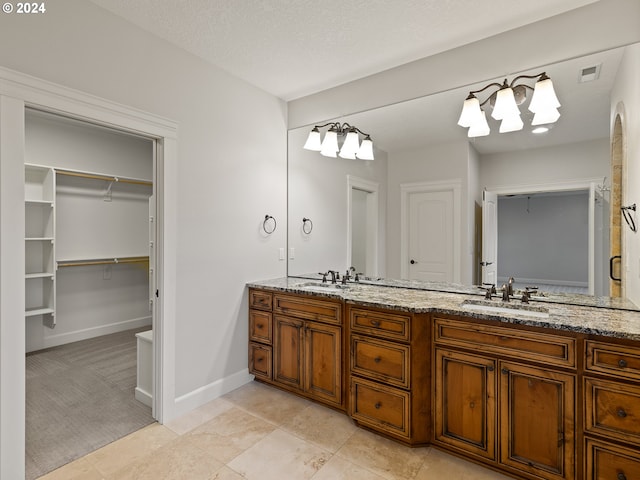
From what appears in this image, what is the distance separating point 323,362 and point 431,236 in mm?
1251

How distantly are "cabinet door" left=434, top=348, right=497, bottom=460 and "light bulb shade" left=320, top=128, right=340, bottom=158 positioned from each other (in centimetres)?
190

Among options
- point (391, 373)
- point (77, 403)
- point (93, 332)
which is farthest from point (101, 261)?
point (391, 373)

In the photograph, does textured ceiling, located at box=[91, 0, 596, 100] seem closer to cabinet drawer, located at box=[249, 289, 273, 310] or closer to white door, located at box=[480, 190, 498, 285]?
white door, located at box=[480, 190, 498, 285]

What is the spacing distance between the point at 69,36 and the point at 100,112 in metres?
0.41

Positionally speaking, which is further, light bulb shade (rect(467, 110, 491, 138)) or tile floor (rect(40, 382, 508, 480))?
light bulb shade (rect(467, 110, 491, 138))

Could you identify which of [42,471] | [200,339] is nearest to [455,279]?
[200,339]

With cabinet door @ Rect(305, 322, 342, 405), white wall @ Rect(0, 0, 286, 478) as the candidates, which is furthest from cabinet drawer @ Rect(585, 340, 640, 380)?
white wall @ Rect(0, 0, 286, 478)

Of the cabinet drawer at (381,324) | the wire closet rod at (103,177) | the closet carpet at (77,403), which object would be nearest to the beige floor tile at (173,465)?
the closet carpet at (77,403)

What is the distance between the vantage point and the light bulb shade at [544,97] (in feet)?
6.52

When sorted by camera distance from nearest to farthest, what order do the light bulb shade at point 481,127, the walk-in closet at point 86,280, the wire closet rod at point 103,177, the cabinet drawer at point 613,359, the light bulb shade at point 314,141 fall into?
the cabinet drawer at point 613,359, the light bulb shade at point 481,127, the walk-in closet at point 86,280, the light bulb shade at point 314,141, the wire closet rod at point 103,177

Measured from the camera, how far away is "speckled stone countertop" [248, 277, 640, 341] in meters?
1.56

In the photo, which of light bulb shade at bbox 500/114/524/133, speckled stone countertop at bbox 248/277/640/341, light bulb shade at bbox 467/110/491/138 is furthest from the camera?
light bulb shade at bbox 467/110/491/138

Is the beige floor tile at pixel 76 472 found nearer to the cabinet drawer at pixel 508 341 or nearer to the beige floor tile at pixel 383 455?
the beige floor tile at pixel 383 455

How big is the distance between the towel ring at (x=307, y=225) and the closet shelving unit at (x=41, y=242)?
2.78 metres
